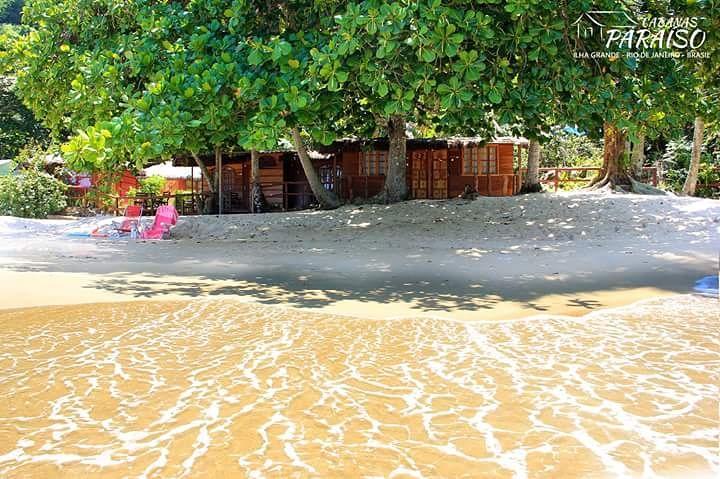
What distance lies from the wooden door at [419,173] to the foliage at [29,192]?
11846 mm

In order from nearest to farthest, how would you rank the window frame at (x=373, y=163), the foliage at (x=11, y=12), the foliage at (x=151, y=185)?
the window frame at (x=373, y=163) → the foliage at (x=151, y=185) → the foliage at (x=11, y=12)

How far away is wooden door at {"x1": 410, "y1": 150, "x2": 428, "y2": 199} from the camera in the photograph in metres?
20.1

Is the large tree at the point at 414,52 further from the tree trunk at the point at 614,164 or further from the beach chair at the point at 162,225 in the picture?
the tree trunk at the point at 614,164

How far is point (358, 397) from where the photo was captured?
138 inches

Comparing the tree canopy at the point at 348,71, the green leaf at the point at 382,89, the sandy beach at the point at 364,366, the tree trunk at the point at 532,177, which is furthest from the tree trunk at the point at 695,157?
the green leaf at the point at 382,89

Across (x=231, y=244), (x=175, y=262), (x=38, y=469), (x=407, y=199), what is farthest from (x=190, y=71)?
(x=407, y=199)

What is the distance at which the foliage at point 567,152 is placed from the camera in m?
25.8

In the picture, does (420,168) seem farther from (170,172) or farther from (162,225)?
(170,172)

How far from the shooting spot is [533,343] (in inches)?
185

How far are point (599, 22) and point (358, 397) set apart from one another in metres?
6.89

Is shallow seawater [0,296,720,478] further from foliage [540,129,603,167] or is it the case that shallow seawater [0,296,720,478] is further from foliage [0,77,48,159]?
foliage [0,77,48,159]

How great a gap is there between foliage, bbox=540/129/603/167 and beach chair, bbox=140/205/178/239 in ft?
57.0

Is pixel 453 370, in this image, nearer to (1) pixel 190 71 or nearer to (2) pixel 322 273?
(2) pixel 322 273

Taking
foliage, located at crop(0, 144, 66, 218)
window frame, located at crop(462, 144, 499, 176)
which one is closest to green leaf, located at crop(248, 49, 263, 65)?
window frame, located at crop(462, 144, 499, 176)
